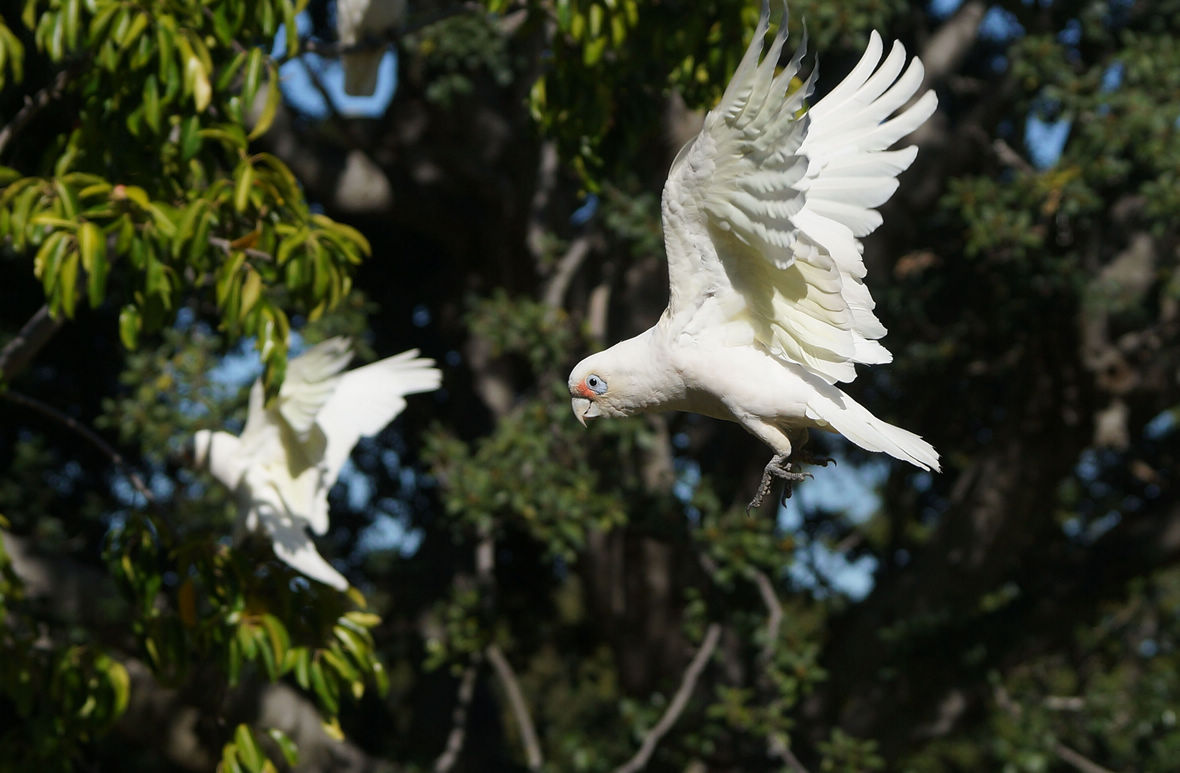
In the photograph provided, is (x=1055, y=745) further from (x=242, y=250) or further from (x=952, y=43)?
(x=242, y=250)

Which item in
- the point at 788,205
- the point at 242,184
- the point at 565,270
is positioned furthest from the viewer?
the point at 565,270

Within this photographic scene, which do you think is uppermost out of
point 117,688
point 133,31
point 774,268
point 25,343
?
point 774,268

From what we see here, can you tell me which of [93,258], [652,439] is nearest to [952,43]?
[652,439]

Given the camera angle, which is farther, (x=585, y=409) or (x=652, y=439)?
(x=652, y=439)

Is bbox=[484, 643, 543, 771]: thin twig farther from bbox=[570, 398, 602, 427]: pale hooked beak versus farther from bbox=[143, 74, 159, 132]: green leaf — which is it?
bbox=[143, 74, 159, 132]: green leaf

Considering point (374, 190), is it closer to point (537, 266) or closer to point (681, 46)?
point (537, 266)

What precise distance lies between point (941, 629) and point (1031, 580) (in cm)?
91

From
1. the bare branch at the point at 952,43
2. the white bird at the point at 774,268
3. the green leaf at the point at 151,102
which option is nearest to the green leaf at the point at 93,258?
the green leaf at the point at 151,102

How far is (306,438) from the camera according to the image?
12.7ft

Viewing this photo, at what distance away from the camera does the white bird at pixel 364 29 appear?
14.3 ft

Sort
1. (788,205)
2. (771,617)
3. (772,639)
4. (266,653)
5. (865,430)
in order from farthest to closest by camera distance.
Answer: (771,617) → (772,639) → (266,653) → (865,430) → (788,205)

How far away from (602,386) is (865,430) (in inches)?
19.6

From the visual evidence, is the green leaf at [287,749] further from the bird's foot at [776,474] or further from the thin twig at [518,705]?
the thin twig at [518,705]

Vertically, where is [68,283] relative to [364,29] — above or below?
above
